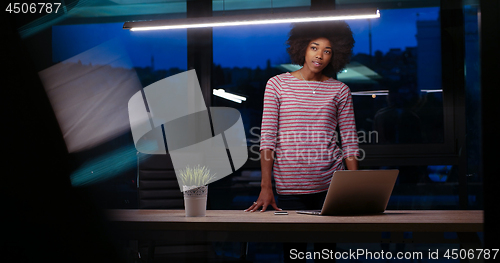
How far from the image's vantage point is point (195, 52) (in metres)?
4.09

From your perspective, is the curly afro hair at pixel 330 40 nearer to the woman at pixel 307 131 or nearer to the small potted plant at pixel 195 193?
the woman at pixel 307 131

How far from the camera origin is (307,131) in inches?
93.5

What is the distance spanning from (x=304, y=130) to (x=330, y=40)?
1.90 feet

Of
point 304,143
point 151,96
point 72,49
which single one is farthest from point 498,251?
point 72,49

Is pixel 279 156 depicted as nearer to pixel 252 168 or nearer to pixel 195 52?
pixel 252 168

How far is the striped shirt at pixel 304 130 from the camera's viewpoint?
91.8 inches

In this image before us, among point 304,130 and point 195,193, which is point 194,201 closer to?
point 195,193

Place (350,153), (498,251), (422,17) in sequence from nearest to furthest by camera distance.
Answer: (498,251)
(350,153)
(422,17)

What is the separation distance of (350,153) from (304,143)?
242 mm

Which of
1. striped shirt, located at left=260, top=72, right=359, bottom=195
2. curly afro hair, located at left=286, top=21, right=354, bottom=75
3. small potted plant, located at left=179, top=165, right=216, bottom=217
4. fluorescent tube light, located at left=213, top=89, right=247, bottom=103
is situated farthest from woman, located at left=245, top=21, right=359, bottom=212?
fluorescent tube light, located at left=213, top=89, right=247, bottom=103

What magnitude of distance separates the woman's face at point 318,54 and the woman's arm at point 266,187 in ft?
1.71

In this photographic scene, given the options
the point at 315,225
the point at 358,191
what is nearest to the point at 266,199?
the point at 358,191

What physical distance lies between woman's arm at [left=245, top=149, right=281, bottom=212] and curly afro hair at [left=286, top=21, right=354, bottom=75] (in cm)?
66

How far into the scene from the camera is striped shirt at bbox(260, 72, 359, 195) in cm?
233
